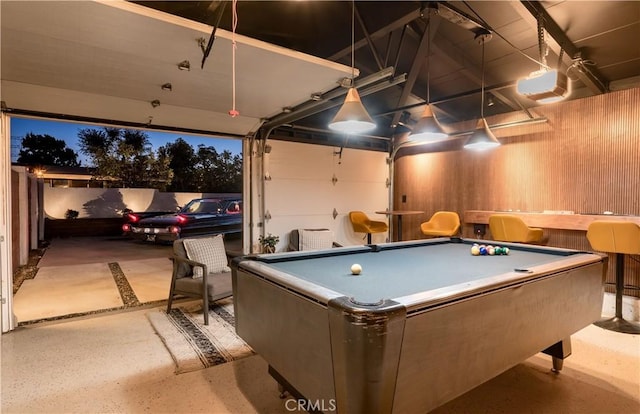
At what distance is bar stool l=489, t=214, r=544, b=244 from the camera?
4570 millimetres

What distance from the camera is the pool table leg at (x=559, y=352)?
100 inches

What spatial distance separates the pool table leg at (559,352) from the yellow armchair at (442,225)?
3.23 m

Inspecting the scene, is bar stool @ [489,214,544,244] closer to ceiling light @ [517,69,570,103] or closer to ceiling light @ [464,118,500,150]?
ceiling light @ [464,118,500,150]

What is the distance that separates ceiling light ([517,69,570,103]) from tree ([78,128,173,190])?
40.0ft

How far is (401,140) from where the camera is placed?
7.40 m

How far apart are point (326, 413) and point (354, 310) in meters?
0.55

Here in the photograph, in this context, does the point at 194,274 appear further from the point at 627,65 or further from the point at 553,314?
the point at 627,65

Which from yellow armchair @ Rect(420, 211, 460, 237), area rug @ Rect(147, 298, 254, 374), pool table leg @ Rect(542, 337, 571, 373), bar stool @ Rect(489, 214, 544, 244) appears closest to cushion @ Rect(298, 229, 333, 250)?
yellow armchair @ Rect(420, 211, 460, 237)

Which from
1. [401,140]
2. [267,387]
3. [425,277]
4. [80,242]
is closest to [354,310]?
[425,277]

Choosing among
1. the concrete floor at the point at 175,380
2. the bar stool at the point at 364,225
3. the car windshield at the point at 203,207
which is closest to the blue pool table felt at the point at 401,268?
the concrete floor at the point at 175,380

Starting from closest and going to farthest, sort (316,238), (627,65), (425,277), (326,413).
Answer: (326,413)
(425,277)
(627,65)
(316,238)

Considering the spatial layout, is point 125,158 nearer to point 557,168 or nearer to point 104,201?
point 104,201

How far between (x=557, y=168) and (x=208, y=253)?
17.5ft

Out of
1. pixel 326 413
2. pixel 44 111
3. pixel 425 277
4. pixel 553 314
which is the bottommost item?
pixel 326 413
